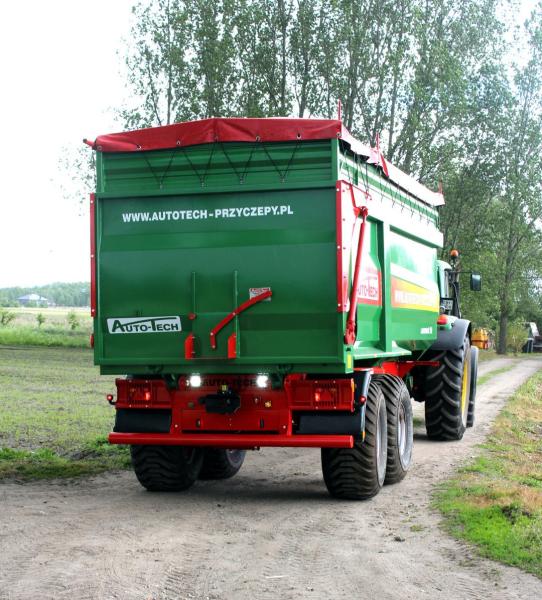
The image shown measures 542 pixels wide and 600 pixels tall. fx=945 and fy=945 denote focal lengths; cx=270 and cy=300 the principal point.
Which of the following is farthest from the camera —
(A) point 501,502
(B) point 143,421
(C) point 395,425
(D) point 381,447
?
(C) point 395,425

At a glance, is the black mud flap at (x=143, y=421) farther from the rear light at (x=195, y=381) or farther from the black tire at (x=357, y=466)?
the black tire at (x=357, y=466)

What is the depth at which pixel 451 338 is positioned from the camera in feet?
46.4

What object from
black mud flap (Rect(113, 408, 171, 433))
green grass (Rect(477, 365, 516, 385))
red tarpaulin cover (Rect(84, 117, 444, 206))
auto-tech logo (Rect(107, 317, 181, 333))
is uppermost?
red tarpaulin cover (Rect(84, 117, 444, 206))

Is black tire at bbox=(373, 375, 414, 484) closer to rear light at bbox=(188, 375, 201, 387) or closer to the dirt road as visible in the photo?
the dirt road

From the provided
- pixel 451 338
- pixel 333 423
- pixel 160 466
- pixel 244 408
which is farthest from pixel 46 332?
pixel 333 423

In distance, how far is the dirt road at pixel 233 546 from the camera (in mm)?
5945

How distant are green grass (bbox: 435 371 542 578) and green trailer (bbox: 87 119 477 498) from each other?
1027 mm

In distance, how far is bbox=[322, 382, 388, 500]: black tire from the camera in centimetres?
916

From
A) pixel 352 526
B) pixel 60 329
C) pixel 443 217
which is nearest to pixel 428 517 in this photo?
pixel 352 526

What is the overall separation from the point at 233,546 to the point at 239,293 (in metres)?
2.62

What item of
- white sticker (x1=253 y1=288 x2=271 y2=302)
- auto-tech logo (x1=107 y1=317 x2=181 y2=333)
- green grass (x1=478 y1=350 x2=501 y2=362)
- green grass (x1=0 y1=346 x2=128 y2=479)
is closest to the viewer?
white sticker (x1=253 y1=288 x2=271 y2=302)

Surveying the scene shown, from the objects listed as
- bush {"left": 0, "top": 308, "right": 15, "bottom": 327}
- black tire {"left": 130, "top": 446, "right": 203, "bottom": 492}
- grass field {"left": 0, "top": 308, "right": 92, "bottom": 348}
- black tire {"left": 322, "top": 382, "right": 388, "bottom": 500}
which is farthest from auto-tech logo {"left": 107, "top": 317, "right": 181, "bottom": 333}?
bush {"left": 0, "top": 308, "right": 15, "bottom": 327}

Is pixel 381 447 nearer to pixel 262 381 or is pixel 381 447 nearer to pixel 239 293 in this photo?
pixel 262 381

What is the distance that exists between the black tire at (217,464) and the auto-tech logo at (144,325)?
205cm
